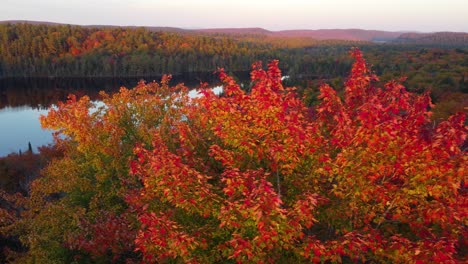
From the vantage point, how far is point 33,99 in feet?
341

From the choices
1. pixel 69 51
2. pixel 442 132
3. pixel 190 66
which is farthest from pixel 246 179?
pixel 69 51

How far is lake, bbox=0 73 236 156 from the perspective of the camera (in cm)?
6218

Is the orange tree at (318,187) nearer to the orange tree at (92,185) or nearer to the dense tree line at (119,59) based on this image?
the orange tree at (92,185)

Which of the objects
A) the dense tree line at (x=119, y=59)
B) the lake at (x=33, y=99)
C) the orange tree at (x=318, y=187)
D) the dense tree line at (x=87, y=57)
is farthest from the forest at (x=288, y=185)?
the dense tree line at (x=87, y=57)

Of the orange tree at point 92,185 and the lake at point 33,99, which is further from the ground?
the orange tree at point 92,185

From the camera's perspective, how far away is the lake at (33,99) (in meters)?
62.2

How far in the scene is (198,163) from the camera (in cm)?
1073

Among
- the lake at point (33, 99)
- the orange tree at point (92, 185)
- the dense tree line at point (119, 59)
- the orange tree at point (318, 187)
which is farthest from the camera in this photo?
the dense tree line at point (119, 59)

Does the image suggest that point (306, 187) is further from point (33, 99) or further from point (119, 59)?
point (119, 59)

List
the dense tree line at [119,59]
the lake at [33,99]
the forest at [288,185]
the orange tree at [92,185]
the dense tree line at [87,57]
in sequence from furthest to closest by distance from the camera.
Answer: the dense tree line at [87,57], the dense tree line at [119,59], the lake at [33,99], the orange tree at [92,185], the forest at [288,185]

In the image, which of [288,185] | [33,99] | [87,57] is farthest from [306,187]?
[87,57]

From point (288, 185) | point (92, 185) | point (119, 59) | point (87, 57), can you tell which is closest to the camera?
point (288, 185)

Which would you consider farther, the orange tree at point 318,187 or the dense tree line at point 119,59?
the dense tree line at point 119,59

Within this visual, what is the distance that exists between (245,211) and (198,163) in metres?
3.85
